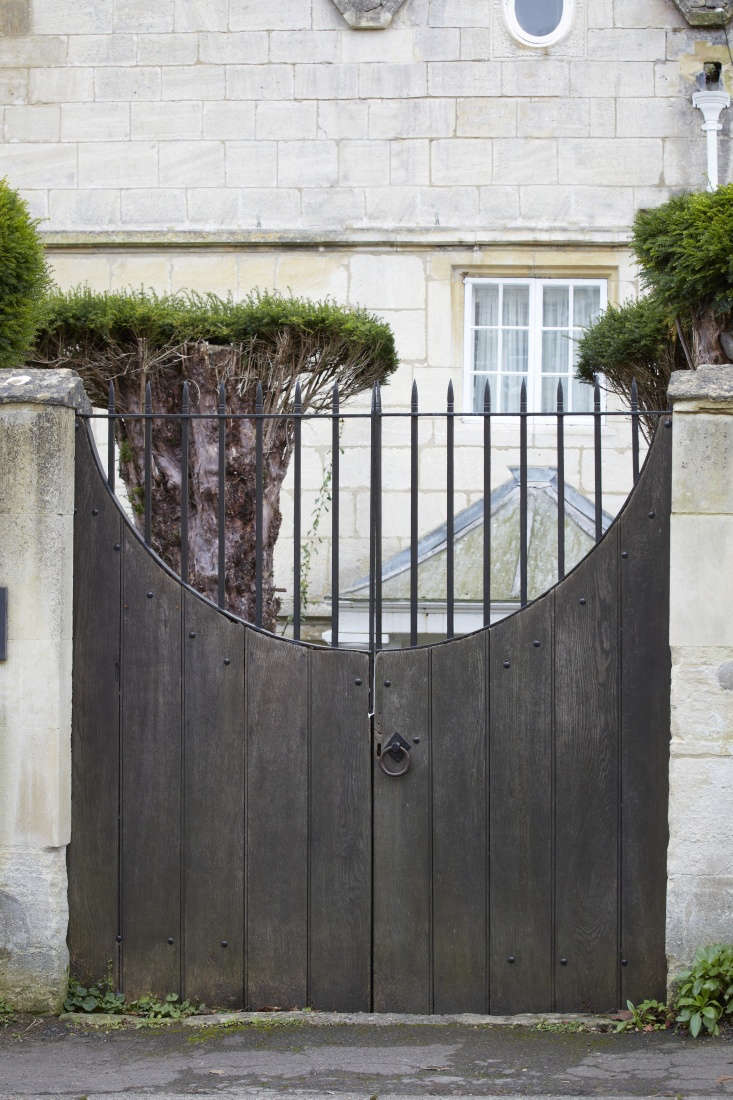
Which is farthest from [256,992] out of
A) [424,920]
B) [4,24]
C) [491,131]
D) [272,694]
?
[4,24]

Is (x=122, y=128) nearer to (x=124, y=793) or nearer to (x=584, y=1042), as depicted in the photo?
(x=124, y=793)

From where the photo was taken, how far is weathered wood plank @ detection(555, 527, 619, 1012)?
4402 millimetres

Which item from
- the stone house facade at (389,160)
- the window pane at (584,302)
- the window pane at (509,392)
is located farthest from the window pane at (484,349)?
the window pane at (584,302)

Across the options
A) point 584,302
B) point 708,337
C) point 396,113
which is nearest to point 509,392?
point 584,302

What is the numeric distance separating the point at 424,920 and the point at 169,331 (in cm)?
321

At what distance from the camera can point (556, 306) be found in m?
9.83

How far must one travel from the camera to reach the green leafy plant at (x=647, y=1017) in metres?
4.23

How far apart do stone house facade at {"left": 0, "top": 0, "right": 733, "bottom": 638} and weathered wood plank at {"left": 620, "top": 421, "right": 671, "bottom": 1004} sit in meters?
5.07

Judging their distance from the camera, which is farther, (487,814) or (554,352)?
(554,352)

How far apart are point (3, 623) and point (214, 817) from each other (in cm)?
104

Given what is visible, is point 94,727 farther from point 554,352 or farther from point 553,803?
point 554,352

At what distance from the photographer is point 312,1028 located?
14.0 ft

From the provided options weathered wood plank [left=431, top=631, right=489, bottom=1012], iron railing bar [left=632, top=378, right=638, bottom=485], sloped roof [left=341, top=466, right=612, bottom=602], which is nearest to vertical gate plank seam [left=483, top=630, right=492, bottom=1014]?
weathered wood plank [left=431, top=631, right=489, bottom=1012]

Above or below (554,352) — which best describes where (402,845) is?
below
